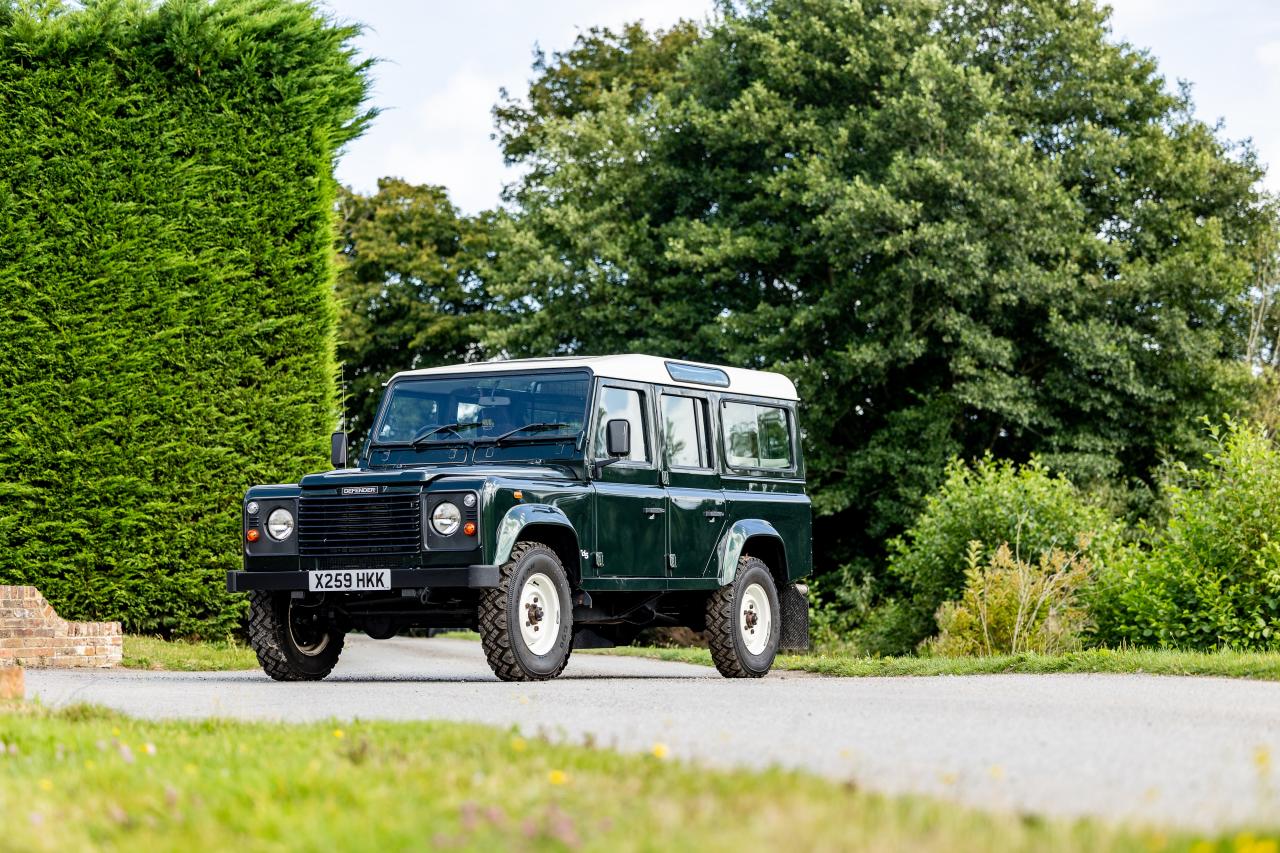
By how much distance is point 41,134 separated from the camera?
17656 millimetres

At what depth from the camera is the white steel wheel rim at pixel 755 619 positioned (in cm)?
1493

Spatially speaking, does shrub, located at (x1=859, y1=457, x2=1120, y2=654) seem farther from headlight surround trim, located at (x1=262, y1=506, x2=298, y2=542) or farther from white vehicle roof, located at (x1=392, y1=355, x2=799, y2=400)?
headlight surround trim, located at (x1=262, y1=506, x2=298, y2=542)

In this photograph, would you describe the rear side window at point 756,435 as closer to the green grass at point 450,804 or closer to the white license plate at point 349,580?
the white license plate at point 349,580

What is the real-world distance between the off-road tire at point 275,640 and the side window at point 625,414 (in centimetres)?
275

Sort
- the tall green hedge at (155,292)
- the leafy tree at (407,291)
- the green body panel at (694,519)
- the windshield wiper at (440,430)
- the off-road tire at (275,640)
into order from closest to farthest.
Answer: the off-road tire at (275,640), the windshield wiper at (440,430), the green body panel at (694,519), the tall green hedge at (155,292), the leafy tree at (407,291)

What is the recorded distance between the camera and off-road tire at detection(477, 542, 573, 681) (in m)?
12.1

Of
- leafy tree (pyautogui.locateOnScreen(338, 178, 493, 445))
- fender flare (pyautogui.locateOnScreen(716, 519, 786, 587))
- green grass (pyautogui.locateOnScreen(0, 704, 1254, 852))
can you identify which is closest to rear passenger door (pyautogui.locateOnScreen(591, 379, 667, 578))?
fender flare (pyautogui.locateOnScreen(716, 519, 786, 587))

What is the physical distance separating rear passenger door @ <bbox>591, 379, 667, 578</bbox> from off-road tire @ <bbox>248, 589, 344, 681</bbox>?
2495 millimetres

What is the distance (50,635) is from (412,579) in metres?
5.61

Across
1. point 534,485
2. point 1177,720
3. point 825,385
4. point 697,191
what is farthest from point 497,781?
point 697,191

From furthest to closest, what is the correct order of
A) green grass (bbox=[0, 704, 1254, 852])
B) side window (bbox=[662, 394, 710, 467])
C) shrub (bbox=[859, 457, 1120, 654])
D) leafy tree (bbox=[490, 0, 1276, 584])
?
1. leafy tree (bbox=[490, 0, 1276, 584])
2. shrub (bbox=[859, 457, 1120, 654])
3. side window (bbox=[662, 394, 710, 467])
4. green grass (bbox=[0, 704, 1254, 852])

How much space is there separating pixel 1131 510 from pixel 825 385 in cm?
568

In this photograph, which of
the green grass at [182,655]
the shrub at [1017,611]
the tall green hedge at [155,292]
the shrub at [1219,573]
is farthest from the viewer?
the tall green hedge at [155,292]

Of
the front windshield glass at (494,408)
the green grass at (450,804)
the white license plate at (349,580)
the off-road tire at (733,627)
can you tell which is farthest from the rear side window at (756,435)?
the green grass at (450,804)
